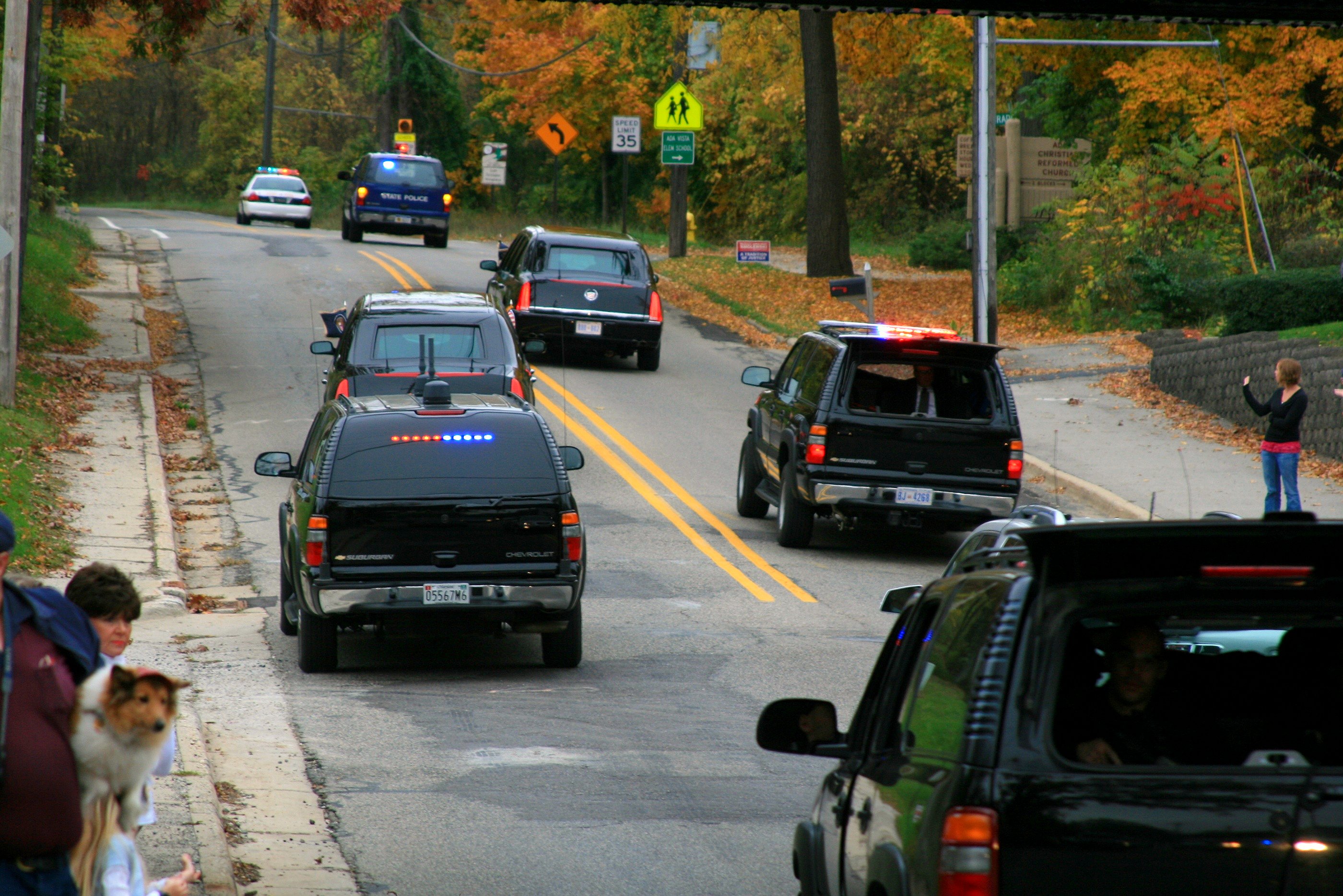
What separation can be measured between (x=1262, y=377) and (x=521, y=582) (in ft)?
43.1

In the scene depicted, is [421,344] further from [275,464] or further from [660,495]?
[275,464]

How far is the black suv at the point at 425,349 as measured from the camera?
1625 cm

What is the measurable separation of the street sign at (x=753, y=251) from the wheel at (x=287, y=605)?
15900 millimetres

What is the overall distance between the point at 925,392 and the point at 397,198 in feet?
84.3

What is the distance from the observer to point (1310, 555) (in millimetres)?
3678

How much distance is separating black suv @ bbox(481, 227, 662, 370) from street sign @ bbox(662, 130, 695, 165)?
12051mm

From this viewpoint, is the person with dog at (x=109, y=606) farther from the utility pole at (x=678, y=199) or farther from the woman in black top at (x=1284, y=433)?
the utility pole at (x=678, y=199)

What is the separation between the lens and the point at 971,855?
3373mm

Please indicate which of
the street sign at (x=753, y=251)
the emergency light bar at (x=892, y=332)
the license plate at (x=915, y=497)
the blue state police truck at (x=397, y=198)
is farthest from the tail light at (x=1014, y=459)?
the blue state police truck at (x=397, y=198)

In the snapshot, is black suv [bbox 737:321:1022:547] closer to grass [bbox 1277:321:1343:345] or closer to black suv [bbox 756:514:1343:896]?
grass [bbox 1277:321:1343:345]

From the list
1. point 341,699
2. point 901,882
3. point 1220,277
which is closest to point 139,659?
point 341,699

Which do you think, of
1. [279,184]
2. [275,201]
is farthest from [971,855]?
[279,184]

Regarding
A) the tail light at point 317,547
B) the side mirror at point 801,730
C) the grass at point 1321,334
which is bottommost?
the tail light at point 317,547

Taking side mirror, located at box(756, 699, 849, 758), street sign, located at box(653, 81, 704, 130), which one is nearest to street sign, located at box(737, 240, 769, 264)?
street sign, located at box(653, 81, 704, 130)
